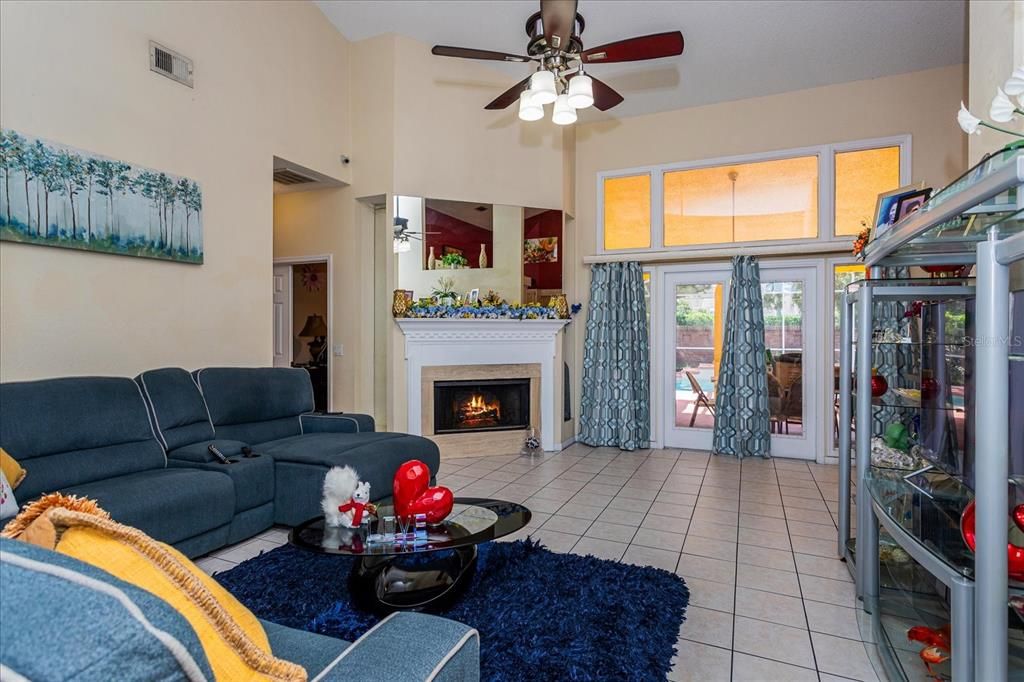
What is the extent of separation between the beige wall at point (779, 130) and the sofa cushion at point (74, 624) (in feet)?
Answer: 19.3

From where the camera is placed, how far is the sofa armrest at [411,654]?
3.57 ft

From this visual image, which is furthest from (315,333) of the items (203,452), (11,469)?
(11,469)

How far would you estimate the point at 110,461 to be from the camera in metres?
2.92

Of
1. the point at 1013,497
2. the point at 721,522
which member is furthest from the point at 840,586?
the point at 1013,497

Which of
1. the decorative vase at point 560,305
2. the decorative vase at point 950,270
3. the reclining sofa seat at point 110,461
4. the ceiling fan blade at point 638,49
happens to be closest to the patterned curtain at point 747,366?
the decorative vase at point 560,305

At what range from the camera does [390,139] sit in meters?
5.38

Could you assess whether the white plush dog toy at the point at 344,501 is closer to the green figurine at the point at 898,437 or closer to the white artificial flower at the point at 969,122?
the green figurine at the point at 898,437

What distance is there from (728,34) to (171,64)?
171 inches

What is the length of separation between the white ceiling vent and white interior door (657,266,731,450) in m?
4.71

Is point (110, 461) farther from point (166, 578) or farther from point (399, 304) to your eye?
point (399, 304)

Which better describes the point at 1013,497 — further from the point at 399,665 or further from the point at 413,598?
the point at 413,598

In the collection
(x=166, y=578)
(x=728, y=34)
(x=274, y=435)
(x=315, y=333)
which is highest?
(x=728, y=34)

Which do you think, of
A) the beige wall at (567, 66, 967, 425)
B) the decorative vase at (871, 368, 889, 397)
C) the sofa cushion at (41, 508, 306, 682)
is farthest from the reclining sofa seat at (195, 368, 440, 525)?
the beige wall at (567, 66, 967, 425)

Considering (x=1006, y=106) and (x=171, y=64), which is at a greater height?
(x=171, y=64)
